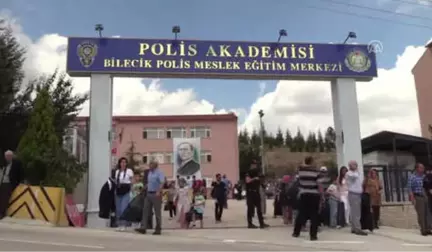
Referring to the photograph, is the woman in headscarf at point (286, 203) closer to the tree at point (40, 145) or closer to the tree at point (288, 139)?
the tree at point (40, 145)

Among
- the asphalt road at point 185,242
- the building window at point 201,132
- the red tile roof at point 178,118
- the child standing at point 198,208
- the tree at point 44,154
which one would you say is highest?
the red tile roof at point 178,118

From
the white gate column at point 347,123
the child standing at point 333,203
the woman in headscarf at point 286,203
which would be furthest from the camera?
the white gate column at point 347,123

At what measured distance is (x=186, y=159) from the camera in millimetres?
30500

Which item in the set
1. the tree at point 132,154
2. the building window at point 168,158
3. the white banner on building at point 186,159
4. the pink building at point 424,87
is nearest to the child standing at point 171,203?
the white banner on building at point 186,159

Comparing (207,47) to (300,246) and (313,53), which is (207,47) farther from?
(300,246)

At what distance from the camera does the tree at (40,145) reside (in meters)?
14.2

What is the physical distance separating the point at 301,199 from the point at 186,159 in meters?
20.8

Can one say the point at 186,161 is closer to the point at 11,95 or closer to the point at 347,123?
the point at 11,95

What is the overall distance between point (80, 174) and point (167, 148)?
115 ft

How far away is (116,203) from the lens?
1216 centimetres

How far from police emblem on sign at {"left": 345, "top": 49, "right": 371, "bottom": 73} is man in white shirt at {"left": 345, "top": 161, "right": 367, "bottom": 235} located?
15.3 ft

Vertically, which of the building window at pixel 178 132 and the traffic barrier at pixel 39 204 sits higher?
the building window at pixel 178 132

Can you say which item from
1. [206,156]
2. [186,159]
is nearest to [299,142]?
[206,156]

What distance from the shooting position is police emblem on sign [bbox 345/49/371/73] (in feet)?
49.2
